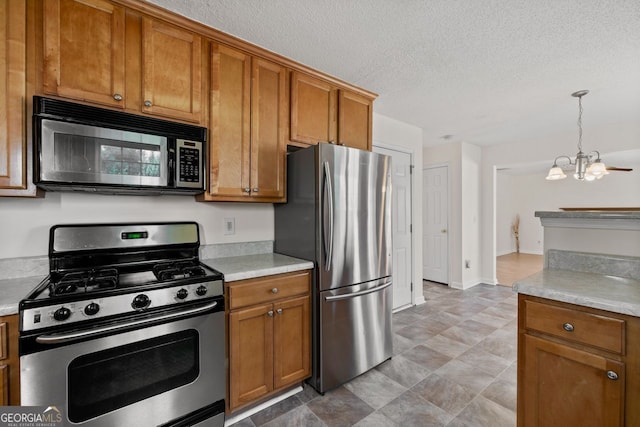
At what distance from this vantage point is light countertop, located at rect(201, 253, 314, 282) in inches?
67.5

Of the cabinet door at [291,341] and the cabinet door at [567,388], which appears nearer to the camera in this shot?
the cabinet door at [567,388]

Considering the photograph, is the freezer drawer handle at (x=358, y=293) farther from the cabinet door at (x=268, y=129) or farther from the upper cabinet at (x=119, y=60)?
the upper cabinet at (x=119, y=60)

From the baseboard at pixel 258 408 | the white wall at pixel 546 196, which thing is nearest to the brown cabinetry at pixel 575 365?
the baseboard at pixel 258 408

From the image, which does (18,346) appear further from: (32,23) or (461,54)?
(461,54)

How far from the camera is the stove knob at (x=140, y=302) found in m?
1.33

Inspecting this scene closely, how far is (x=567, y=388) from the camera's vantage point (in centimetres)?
A: 124

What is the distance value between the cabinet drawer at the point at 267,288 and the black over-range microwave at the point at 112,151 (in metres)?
0.70

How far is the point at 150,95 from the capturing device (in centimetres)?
167

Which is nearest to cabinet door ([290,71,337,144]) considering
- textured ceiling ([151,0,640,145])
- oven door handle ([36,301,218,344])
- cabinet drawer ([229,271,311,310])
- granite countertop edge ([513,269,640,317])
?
textured ceiling ([151,0,640,145])

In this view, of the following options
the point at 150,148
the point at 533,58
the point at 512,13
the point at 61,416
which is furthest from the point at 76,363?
the point at 533,58

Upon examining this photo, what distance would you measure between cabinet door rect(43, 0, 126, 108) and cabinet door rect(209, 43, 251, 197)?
1.74 ft

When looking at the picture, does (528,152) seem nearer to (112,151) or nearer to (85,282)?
(112,151)

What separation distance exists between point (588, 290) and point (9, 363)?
100 inches

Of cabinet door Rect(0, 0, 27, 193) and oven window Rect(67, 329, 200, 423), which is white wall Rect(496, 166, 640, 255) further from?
cabinet door Rect(0, 0, 27, 193)
